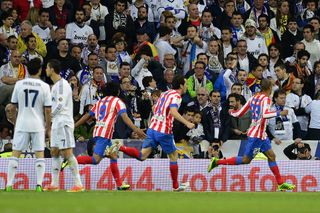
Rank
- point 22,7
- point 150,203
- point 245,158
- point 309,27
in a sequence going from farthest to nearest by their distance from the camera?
point 309,27 < point 22,7 < point 245,158 < point 150,203

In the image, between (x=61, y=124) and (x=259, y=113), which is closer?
(x=61, y=124)

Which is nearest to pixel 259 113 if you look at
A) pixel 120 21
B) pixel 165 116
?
pixel 165 116

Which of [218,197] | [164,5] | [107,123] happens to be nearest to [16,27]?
[164,5]

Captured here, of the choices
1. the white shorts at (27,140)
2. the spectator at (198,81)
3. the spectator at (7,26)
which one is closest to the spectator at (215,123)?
the spectator at (198,81)

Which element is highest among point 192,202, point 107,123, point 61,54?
point 61,54

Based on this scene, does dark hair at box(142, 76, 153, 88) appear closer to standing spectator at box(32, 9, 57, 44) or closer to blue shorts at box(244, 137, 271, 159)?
standing spectator at box(32, 9, 57, 44)

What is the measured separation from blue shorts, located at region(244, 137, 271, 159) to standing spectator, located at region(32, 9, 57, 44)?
7658 millimetres

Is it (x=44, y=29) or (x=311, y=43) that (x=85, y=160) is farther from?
(x=311, y=43)

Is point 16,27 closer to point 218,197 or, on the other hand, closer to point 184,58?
point 184,58

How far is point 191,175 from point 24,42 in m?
5.93

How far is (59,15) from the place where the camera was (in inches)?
1181

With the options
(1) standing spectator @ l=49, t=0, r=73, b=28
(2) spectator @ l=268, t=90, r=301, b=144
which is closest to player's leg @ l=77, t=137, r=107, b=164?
(2) spectator @ l=268, t=90, r=301, b=144

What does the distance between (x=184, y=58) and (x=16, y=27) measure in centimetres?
444

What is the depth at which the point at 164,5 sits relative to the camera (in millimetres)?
31031
